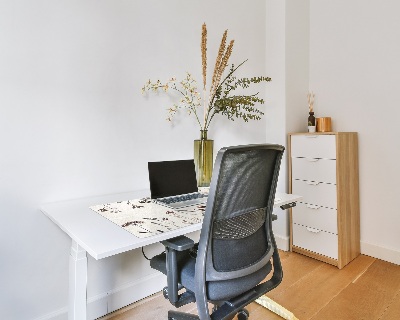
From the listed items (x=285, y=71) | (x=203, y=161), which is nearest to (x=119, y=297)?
(x=203, y=161)

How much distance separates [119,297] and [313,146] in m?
1.94

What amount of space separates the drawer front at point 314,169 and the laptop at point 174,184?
121 cm

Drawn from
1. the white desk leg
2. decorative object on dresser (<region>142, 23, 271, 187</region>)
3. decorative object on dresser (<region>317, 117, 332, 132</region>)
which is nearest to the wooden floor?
the white desk leg

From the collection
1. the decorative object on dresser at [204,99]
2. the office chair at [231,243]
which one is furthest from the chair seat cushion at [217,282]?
the decorative object on dresser at [204,99]

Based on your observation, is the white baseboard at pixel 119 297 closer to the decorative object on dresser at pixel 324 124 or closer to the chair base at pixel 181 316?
the chair base at pixel 181 316

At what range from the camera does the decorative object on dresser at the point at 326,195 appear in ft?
7.71

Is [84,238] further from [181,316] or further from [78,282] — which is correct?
[181,316]

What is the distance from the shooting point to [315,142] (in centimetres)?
246

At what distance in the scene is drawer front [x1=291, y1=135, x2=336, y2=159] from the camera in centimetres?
235

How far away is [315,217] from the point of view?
2502 millimetres

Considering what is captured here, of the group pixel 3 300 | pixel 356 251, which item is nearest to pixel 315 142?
pixel 356 251

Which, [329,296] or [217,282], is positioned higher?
[217,282]

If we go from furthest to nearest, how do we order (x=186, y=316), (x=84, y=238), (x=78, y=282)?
(x=186, y=316) < (x=78, y=282) < (x=84, y=238)

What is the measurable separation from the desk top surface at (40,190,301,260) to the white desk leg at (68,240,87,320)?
4.4 inches
